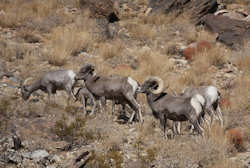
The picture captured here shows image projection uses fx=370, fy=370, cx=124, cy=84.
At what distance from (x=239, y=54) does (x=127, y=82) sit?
7.36 meters

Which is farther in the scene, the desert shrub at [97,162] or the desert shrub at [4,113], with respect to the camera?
the desert shrub at [4,113]

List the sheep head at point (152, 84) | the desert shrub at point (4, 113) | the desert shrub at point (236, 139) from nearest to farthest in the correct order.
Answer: the desert shrub at point (4, 113) < the desert shrub at point (236, 139) < the sheep head at point (152, 84)

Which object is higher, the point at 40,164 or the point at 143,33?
the point at 143,33

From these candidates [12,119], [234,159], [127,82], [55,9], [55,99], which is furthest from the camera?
[55,9]

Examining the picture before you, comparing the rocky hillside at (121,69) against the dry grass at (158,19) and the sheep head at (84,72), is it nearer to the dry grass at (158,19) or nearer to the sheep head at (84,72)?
the dry grass at (158,19)

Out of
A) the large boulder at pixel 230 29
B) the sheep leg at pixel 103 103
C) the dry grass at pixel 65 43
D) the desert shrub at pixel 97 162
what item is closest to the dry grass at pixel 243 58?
the large boulder at pixel 230 29

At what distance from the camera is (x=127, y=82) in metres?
8.74

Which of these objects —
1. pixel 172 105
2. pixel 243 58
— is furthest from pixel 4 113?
pixel 243 58

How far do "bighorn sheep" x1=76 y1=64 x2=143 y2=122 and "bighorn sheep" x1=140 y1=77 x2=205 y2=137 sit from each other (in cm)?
43

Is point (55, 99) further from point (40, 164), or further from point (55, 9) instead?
point (55, 9)

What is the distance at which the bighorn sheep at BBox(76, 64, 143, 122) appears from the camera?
870 centimetres

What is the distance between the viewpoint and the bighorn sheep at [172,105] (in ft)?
24.0

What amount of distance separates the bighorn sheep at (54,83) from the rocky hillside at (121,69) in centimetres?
31

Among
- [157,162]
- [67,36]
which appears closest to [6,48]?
[67,36]
